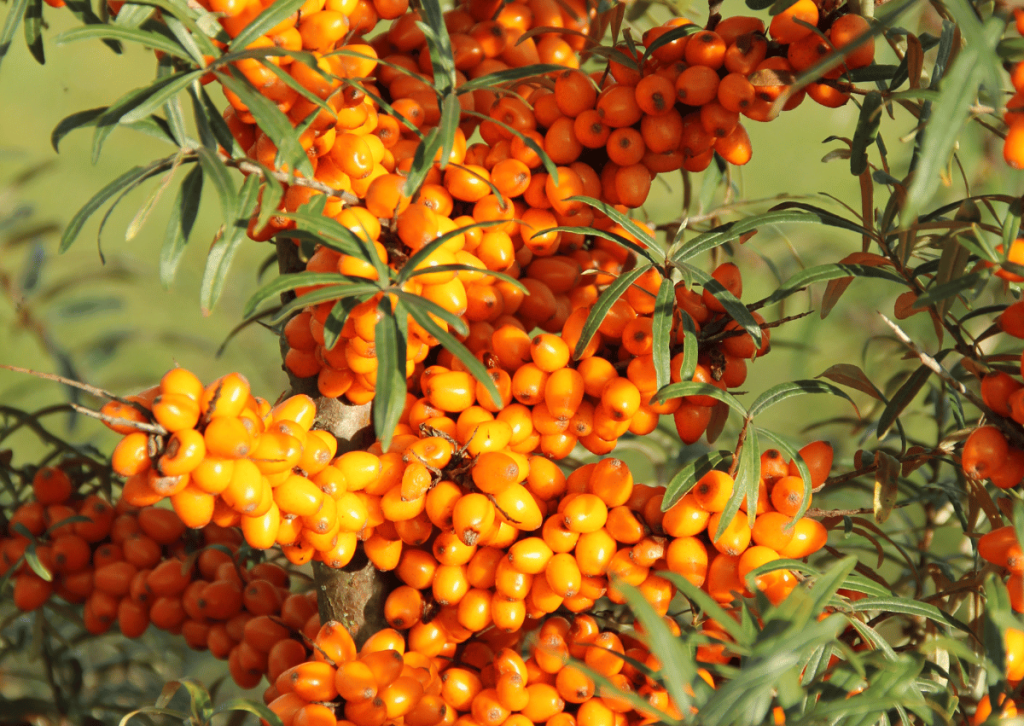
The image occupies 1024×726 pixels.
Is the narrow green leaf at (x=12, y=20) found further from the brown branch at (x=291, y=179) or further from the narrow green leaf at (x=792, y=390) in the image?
the narrow green leaf at (x=792, y=390)

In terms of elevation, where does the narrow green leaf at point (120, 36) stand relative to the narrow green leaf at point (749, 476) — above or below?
above

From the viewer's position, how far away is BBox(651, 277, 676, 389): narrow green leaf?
743mm

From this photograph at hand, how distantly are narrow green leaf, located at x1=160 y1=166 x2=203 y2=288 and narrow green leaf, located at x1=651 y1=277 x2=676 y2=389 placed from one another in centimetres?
43

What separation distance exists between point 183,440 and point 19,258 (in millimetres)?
1073

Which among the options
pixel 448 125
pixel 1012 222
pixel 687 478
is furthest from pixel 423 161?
Result: pixel 1012 222

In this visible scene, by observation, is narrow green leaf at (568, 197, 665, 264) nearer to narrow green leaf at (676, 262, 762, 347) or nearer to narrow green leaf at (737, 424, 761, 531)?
narrow green leaf at (676, 262, 762, 347)

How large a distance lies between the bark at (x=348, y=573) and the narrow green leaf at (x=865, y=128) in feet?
1.94

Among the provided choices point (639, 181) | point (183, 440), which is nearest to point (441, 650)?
point (183, 440)

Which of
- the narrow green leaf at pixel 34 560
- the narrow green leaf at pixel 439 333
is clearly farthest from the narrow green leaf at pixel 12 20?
the narrow green leaf at pixel 34 560

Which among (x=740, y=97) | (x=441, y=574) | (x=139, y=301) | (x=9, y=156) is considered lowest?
(x=139, y=301)

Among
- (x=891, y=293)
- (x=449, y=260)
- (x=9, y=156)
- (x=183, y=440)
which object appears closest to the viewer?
(x=183, y=440)

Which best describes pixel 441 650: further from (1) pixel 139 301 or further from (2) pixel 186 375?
(1) pixel 139 301

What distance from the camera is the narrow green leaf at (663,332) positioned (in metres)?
0.74

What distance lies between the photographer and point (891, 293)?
1609 millimetres
